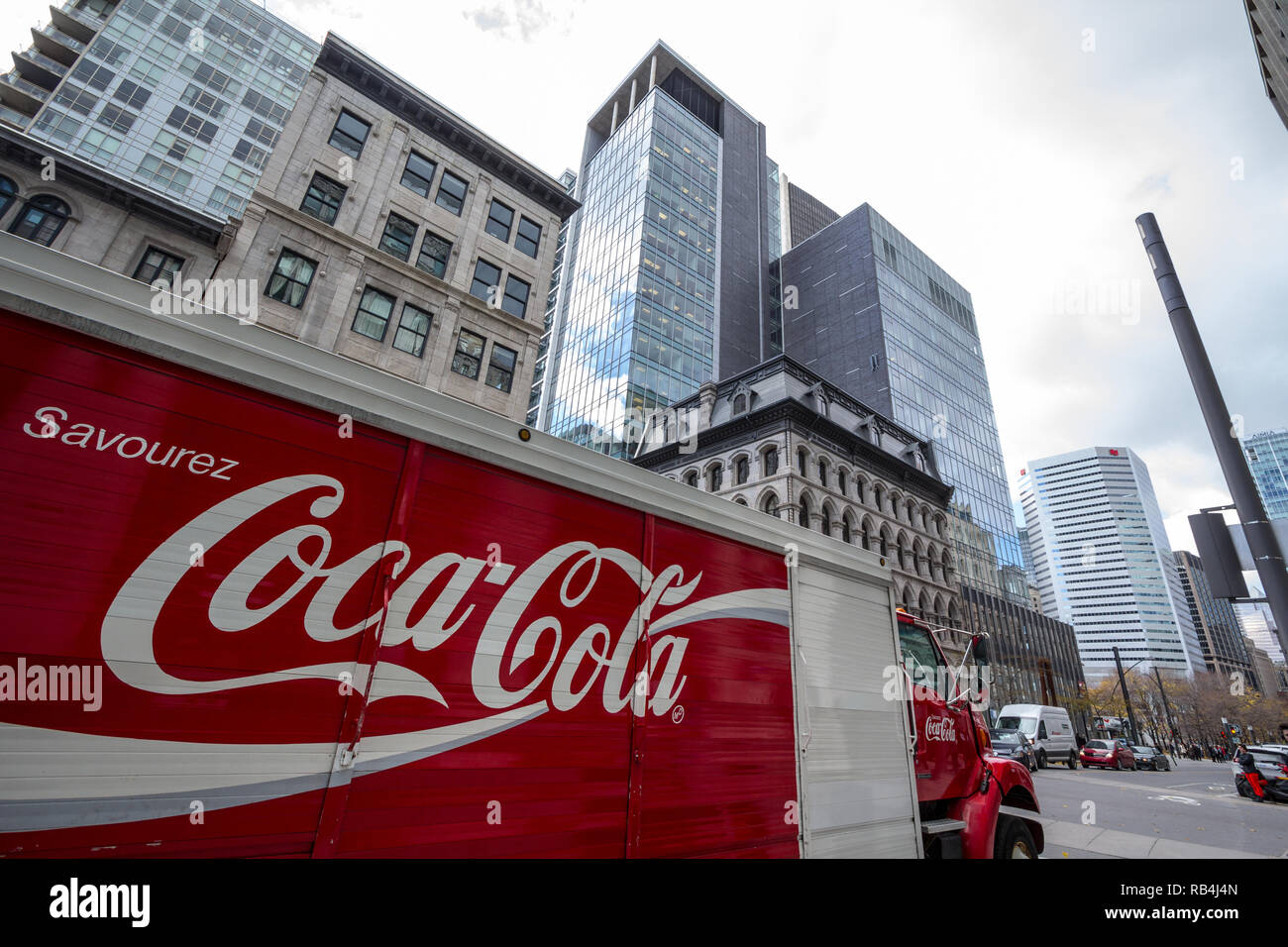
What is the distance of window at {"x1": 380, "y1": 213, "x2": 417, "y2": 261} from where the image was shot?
21.4 metres

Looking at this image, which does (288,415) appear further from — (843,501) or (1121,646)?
(1121,646)

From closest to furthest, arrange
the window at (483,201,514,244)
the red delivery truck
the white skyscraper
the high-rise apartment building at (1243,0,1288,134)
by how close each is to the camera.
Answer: the red delivery truck → the high-rise apartment building at (1243,0,1288,134) → the window at (483,201,514,244) → the white skyscraper

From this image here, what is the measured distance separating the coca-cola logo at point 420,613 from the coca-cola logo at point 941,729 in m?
3.74

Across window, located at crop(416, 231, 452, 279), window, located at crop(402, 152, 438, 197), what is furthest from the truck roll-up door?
window, located at crop(402, 152, 438, 197)

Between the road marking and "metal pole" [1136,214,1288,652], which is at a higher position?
"metal pole" [1136,214,1288,652]

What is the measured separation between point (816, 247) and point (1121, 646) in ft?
399

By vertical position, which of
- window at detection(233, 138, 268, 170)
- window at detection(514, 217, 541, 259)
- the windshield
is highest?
window at detection(233, 138, 268, 170)

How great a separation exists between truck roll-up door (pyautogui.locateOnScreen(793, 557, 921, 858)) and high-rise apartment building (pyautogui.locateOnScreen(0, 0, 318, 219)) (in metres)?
45.3

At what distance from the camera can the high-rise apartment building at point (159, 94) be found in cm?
3744

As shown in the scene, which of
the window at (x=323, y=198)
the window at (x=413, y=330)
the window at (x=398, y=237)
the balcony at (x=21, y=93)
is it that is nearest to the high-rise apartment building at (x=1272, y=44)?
the window at (x=398, y=237)

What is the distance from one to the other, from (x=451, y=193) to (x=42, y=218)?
13713 mm

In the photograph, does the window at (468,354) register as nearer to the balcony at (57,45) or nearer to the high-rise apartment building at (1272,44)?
the high-rise apartment building at (1272,44)

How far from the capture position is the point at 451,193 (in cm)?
2375

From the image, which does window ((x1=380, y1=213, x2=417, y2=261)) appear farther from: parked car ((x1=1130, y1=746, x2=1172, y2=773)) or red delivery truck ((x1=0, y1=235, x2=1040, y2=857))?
parked car ((x1=1130, y1=746, x2=1172, y2=773))
